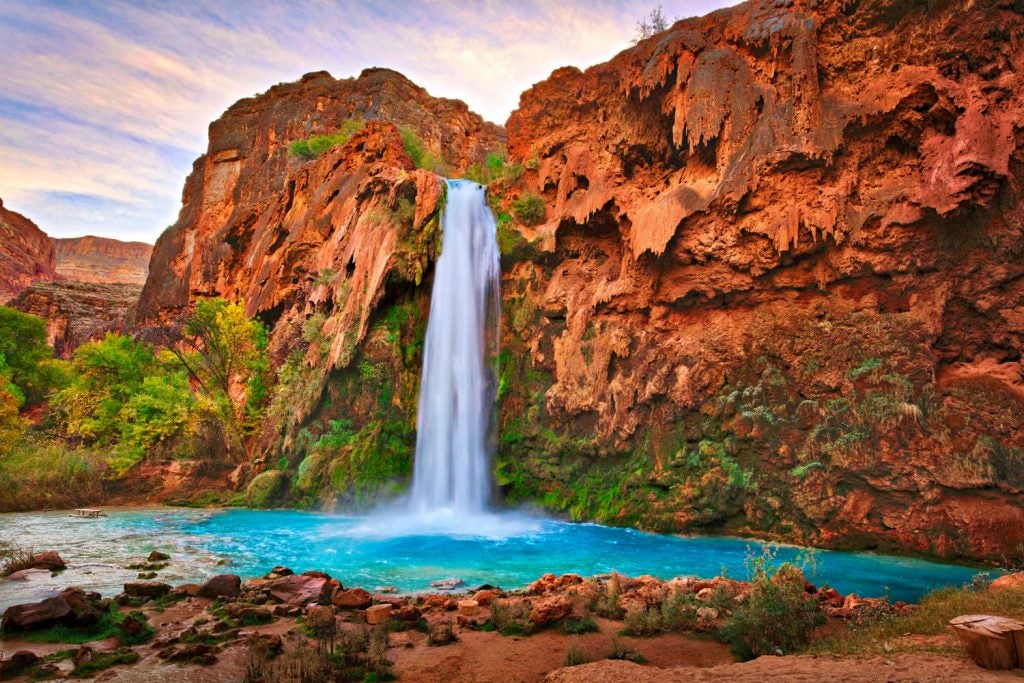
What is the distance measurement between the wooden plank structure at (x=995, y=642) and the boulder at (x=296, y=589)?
24.8 ft

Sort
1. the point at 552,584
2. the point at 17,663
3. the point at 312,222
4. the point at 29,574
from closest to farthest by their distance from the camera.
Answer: the point at 17,663
the point at 552,584
the point at 29,574
the point at 312,222

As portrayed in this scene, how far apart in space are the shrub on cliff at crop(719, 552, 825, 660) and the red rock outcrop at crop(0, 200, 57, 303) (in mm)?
73986

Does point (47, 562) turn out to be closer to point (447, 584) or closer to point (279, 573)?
point (279, 573)

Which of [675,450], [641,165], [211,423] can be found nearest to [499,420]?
[675,450]

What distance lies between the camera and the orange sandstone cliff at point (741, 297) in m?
13.1

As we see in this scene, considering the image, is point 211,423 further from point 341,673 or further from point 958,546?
point 958,546

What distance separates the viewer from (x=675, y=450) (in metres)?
16.2

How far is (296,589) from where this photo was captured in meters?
8.21

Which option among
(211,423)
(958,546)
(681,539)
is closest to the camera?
(958,546)

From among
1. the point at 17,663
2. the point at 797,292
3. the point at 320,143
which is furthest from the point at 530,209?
the point at 320,143

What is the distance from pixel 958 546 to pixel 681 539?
19.7 feet

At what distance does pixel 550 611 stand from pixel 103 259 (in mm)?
124078

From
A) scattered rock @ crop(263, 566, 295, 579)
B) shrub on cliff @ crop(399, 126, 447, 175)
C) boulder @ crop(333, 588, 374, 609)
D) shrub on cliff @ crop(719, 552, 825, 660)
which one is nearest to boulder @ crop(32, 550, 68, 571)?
scattered rock @ crop(263, 566, 295, 579)

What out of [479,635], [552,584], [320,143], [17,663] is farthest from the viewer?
[320,143]
